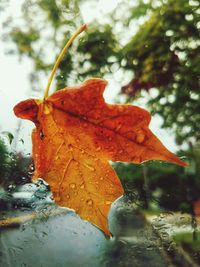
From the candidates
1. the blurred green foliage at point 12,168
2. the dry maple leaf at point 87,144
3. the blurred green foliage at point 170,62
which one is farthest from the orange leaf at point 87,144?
the blurred green foliage at point 170,62

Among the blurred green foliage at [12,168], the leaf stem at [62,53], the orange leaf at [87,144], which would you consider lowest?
the blurred green foliage at [12,168]

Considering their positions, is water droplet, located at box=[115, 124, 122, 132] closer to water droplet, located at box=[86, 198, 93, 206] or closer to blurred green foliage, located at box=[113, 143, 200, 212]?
water droplet, located at box=[86, 198, 93, 206]

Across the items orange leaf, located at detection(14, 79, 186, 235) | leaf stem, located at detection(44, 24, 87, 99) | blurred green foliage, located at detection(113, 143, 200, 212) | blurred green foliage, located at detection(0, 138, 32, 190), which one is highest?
leaf stem, located at detection(44, 24, 87, 99)

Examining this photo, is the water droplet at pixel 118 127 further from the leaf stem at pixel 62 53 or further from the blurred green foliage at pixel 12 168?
the blurred green foliage at pixel 12 168

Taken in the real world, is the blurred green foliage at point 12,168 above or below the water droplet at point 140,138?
below

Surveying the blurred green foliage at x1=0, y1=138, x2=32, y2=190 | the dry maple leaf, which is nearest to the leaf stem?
the dry maple leaf

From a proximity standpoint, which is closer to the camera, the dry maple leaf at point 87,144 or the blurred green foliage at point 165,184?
the dry maple leaf at point 87,144

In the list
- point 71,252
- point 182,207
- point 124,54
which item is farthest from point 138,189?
point 71,252

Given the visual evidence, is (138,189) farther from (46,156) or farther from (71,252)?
(71,252)

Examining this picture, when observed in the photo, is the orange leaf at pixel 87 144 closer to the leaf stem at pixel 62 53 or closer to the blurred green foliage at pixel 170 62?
the leaf stem at pixel 62 53
